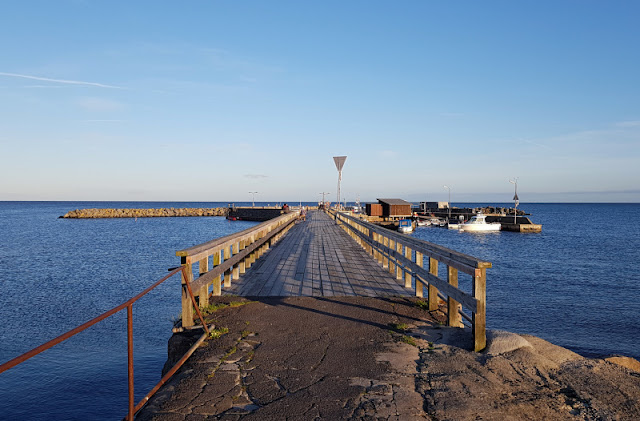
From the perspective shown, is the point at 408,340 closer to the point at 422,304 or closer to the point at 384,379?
the point at 384,379

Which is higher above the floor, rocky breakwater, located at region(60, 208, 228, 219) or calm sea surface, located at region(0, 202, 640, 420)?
rocky breakwater, located at region(60, 208, 228, 219)

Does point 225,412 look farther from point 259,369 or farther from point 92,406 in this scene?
point 92,406

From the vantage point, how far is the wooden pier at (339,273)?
6.45m

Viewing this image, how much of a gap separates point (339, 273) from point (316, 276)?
806 millimetres

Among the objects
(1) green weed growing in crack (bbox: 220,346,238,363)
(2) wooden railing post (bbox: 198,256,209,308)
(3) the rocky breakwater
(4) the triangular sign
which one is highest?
(4) the triangular sign

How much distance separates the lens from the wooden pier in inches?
254

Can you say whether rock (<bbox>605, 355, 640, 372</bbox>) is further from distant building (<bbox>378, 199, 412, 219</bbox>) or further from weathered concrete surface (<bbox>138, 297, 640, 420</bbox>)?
distant building (<bbox>378, 199, 412, 219</bbox>)

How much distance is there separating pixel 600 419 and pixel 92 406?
31.3 ft

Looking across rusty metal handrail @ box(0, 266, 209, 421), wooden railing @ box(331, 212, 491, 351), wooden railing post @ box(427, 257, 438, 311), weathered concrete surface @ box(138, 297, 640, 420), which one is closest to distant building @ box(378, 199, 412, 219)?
wooden railing @ box(331, 212, 491, 351)

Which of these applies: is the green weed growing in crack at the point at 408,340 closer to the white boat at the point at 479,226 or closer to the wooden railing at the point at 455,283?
the wooden railing at the point at 455,283

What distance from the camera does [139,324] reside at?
616 inches

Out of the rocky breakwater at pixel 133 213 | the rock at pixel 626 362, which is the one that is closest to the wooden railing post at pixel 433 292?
the rock at pixel 626 362

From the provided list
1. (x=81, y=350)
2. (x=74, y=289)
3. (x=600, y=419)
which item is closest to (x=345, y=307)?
(x=600, y=419)

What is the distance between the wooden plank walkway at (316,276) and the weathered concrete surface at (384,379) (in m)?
2.49
